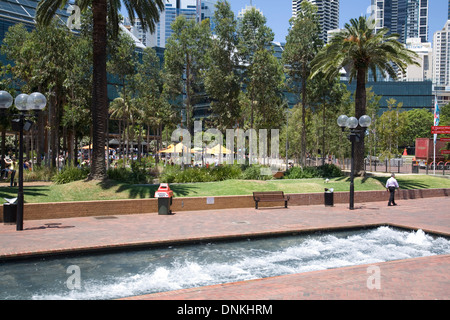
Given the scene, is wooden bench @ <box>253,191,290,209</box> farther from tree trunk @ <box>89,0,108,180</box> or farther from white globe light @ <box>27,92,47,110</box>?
white globe light @ <box>27,92,47,110</box>

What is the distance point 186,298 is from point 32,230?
28.3ft

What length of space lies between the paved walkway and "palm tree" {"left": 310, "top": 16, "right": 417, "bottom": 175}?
7805 millimetres

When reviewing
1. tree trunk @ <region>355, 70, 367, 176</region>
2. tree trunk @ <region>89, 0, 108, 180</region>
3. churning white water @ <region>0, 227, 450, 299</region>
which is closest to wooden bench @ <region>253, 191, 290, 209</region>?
churning white water @ <region>0, 227, 450, 299</region>

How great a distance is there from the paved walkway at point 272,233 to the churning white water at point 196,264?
674 millimetres

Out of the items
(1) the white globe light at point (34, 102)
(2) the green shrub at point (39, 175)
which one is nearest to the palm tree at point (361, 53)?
(2) the green shrub at point (39, 175)

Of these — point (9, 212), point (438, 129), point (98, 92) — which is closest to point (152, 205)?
point (9, 212)

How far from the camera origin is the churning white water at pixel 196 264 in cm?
825

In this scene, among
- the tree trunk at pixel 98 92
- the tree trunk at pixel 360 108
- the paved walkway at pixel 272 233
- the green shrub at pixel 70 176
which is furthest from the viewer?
the tree trunk at pixel 360 108

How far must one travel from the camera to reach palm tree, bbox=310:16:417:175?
27031 millimetres

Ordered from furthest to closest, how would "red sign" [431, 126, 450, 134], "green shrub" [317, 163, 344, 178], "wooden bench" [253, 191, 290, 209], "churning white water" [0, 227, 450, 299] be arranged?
1. "red sign" [431, 126, 450, 134]
2. "green shrub" [317, 163, 344, 178]
3. "wooden bench" [253, 191, 290, 209]
4. "churning white water" [0, 227, 450, 299]

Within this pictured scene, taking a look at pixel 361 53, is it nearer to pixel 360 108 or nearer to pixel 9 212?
pixel 360 108

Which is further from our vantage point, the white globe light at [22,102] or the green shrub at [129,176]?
the green shrub at [129,176]

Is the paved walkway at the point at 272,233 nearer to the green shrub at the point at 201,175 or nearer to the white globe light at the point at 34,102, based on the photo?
the white globe light at the point at 34,102
